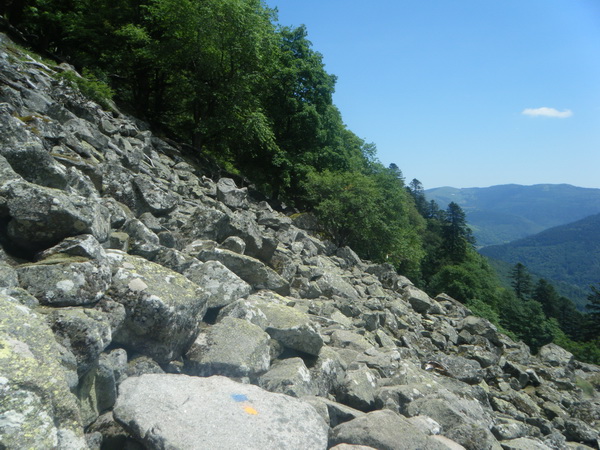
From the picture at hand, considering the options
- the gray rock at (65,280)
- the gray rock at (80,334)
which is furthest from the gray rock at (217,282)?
the gray rock at (80,334)

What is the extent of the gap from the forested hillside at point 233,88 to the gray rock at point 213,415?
21.6 m

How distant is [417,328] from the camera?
15883mm

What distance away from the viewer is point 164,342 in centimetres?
473

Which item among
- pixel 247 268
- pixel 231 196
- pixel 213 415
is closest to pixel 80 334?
pixel 213 415

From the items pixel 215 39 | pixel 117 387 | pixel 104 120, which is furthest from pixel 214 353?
pixel 215 39

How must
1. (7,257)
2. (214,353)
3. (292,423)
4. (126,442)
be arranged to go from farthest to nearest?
(214,353) < (7,257) < (292,423) < (126,442)

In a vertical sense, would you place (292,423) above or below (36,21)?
below

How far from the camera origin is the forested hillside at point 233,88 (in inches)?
973

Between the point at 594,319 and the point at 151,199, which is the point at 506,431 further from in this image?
the point at 594,319

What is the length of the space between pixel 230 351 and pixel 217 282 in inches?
65.8

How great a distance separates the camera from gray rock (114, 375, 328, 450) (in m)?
3.48

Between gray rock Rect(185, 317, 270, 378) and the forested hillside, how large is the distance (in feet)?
66.3

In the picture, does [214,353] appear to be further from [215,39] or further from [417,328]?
[215,39]

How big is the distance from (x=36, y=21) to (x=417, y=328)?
3018cm
